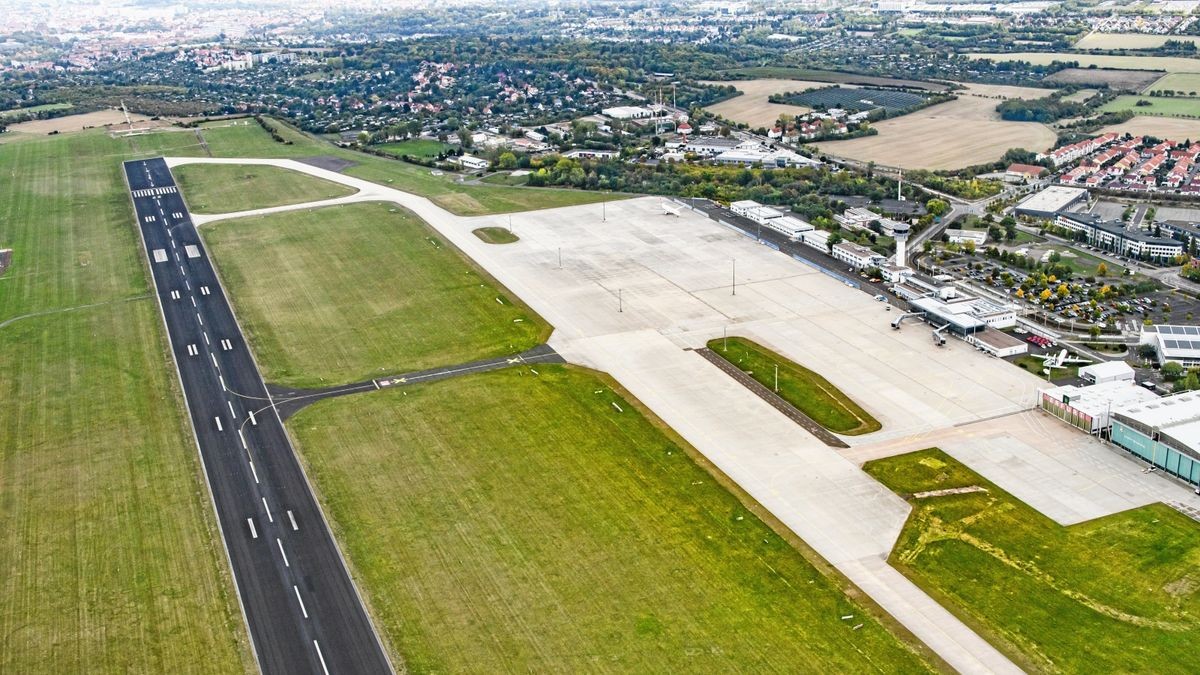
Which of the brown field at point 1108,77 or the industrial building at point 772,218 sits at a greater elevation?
the brown field at point 1108,77

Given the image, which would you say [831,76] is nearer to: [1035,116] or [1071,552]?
[1035,116]

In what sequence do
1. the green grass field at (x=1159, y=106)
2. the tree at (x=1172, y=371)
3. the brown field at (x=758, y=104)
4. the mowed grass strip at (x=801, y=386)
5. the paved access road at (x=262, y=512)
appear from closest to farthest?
1. the paved access road at (x=262, y=512)
2. the mowed grass strip at (x=801, y=386)
3. the tree at (x=1172, y=371)
4. the green grass field at (x=1159, y=106)
5. the brown field at (x=758, y=104)

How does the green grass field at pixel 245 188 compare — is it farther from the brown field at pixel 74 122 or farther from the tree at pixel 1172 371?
the tree at pixel 1172 371

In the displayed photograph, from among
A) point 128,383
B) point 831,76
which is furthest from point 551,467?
point 831,76

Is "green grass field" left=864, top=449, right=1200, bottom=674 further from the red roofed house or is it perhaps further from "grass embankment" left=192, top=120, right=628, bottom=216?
the red roofed house

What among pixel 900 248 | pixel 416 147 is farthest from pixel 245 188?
pixel 900 248

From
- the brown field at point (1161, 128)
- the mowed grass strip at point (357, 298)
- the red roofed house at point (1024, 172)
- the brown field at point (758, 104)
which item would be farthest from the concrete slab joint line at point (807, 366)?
the brown field at point (1161, 128)


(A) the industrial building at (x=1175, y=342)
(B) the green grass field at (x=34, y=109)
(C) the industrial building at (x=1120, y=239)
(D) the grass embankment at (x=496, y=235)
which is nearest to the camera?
(A) the industrial building at (x=1175, y=342)

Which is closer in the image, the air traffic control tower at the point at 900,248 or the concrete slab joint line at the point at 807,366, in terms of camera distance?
the concrete slab joint line at the point at 807,366
